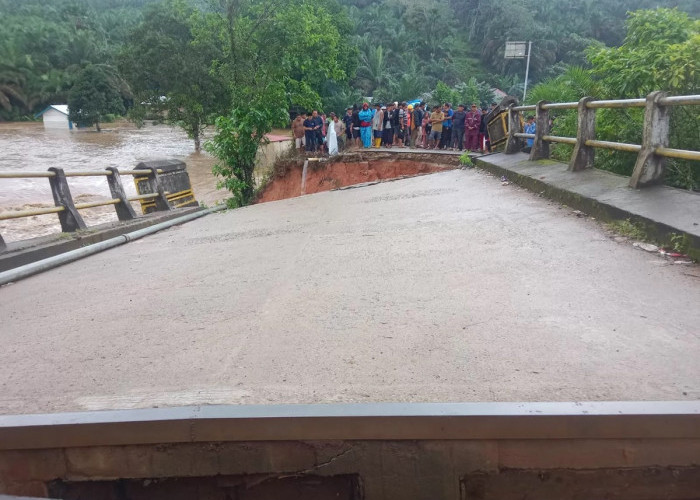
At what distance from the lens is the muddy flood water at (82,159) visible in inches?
767

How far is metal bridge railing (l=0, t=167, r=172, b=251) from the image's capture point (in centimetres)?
656

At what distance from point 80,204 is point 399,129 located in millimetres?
10590

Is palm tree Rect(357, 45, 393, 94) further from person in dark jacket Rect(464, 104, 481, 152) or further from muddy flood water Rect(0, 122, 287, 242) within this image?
person in dark jacket Rect(464, 104, 481, 152)

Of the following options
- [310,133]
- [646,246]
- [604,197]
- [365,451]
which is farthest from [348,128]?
[365,451]

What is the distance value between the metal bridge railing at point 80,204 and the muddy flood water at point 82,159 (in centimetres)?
616

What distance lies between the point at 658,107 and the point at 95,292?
5.30 m

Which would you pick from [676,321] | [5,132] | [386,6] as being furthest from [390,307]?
[386,6]

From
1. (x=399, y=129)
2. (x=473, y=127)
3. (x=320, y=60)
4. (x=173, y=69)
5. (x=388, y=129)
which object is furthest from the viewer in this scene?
(x=173, y=69)

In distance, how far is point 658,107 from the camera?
4.93 meters

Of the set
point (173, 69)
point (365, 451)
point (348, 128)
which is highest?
point (173, 69)

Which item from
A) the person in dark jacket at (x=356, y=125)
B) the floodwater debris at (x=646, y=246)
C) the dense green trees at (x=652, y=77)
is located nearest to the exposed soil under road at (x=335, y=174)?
the person in dark jacket at (x=356, y=125)

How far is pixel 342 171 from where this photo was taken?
16.3 m

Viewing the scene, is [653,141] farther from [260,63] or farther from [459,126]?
[260,63]

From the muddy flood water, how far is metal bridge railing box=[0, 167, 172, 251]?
616cm
